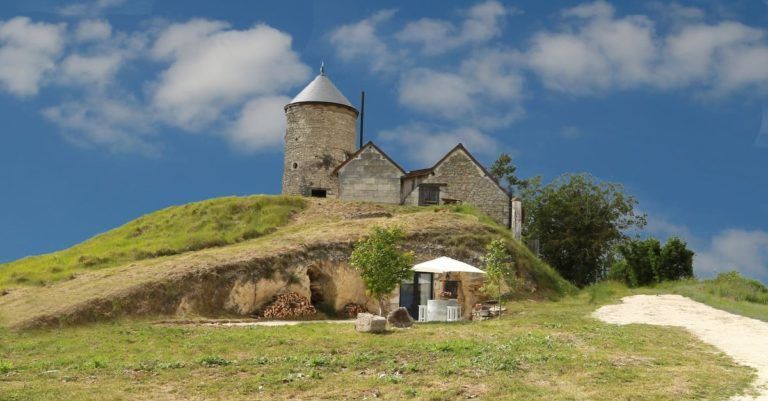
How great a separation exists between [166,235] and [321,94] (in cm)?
1897

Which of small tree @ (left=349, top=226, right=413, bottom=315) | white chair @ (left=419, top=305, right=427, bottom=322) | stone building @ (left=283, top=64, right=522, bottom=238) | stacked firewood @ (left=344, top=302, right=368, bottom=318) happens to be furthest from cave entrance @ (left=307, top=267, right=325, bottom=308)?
stone building @ (left=283, top=64, right=522, bottom=238)

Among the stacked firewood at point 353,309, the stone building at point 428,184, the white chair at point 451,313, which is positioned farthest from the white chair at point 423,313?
the stone building at point 428,184

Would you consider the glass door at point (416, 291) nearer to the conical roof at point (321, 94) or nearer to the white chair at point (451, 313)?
the white chair at point (451, 313)

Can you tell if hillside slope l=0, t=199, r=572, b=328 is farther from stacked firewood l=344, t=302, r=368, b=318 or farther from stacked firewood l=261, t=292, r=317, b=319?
stacked firewood l=344, t=302, r=368, b=318

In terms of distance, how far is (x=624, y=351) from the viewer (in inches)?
724

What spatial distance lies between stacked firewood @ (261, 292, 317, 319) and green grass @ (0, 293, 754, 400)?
5.96 meters

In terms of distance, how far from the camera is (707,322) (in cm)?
2478

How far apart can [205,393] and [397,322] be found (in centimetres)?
953

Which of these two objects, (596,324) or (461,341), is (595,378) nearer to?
(461,341)

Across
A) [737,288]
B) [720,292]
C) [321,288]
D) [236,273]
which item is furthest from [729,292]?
[236,273]

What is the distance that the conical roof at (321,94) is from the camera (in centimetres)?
5375

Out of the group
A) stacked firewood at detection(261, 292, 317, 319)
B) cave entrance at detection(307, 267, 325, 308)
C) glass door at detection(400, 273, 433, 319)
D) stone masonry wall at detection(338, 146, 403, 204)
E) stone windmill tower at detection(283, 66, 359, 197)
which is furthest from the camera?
stone windmill tower at detection(283, 66, 359, 197)

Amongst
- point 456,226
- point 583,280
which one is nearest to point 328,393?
point 456,226

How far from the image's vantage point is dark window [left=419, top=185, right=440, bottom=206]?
46469 mm
